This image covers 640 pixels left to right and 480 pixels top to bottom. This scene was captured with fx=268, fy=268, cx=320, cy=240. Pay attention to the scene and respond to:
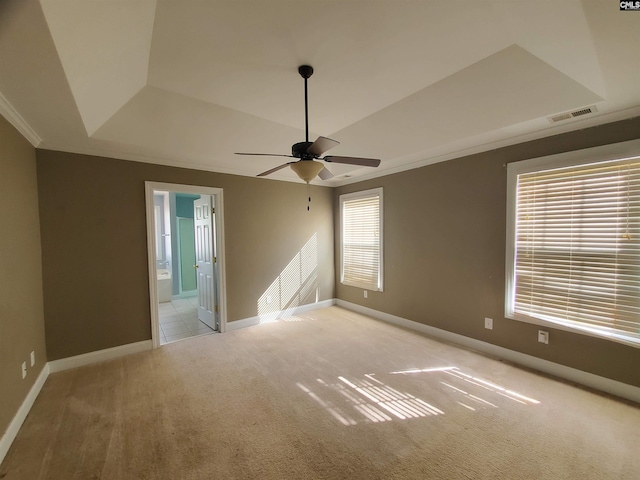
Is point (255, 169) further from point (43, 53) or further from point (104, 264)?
point (43, 53)

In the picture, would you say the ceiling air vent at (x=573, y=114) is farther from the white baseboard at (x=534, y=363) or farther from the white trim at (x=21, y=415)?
the white trim at (x=21, y=415)

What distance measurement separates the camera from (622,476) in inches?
64.1

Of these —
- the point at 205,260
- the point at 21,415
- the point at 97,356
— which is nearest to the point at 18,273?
the point at 21,415

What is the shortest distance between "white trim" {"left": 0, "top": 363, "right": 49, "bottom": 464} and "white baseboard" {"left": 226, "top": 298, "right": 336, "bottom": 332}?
202 centimetres

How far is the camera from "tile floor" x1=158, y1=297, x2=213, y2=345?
13.4 ft

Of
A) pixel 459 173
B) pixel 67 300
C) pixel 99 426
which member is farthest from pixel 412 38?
pixel 67 300

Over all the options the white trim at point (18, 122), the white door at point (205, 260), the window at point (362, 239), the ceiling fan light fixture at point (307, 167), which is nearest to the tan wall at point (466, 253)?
the window at point (362, 239)

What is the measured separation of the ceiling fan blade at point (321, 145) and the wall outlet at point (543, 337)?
2.95m

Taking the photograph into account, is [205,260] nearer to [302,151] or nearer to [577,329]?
[302,151]

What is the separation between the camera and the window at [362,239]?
15.3ft

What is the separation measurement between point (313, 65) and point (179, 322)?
4537mm

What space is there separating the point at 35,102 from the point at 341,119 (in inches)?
101

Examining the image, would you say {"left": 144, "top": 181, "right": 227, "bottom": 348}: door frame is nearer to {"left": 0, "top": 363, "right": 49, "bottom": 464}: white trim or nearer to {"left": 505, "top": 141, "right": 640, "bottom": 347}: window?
{"left": 0, "top": 363, "right": 49, "bottom": 464}: white trim

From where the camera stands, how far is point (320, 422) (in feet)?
6.99
